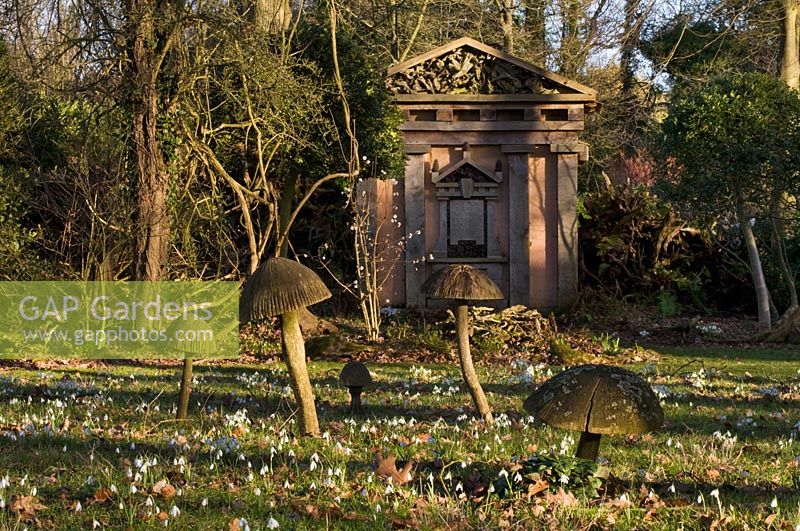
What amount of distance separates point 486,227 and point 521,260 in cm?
119

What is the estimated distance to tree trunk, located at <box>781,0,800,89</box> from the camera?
27.9 meters

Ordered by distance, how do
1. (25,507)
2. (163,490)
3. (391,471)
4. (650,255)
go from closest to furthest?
(25,507), (163,490), (391,471), (650,255)

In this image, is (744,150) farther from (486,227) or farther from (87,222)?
(87,222)

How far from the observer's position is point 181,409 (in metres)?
9.44

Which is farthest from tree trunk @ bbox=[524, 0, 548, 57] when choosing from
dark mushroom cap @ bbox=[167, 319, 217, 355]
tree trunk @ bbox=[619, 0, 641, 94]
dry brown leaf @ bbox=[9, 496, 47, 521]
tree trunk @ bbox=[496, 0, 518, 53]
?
dry brown leaf @ bbox=[9, 496, 47, 521]

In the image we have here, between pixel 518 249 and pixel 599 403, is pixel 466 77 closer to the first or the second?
pixel 518 249

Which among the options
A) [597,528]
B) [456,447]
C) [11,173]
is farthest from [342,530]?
[11,173]

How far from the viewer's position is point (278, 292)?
7844 millimetres

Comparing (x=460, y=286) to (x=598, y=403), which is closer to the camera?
(x=598, y=403)

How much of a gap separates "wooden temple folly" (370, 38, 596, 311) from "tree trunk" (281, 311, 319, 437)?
1423 centimetres

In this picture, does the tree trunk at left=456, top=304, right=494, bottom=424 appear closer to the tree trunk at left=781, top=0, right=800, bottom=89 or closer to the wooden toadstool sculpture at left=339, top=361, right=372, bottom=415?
the wooden toadstool sculpture at left=339, top=361, right=372, bottom=415

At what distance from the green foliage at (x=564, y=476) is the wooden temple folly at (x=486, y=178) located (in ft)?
53.9

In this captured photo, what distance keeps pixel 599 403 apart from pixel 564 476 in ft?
1.76

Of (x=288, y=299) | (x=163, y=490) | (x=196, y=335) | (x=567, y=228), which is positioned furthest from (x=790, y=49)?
(x=163, y=490)
